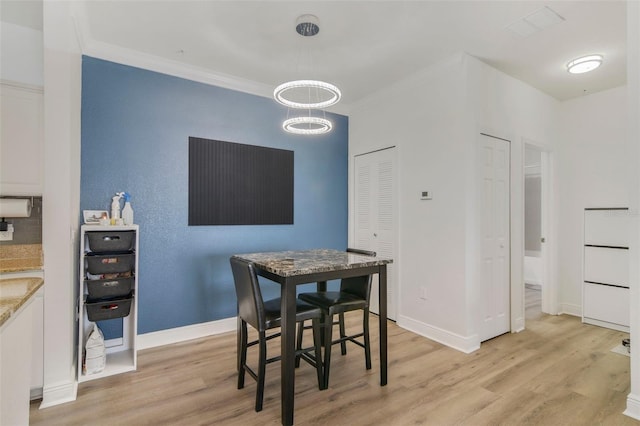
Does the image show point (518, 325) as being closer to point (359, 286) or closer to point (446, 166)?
point (446, 166)

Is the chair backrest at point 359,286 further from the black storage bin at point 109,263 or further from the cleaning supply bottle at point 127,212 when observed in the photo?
the cleaning supply bottle at point 127,212

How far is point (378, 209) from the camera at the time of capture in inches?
162

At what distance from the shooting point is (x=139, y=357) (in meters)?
2.92

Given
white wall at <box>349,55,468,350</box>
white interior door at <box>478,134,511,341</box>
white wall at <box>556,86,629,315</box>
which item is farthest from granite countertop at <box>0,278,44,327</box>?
white wall at <box>556,86,629,315</box>

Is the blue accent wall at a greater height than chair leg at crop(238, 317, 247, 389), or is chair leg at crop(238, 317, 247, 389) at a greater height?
the blue accent wall

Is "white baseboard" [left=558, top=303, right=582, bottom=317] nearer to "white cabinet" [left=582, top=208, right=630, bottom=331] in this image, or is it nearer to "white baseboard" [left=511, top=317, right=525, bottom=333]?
"white cabinet" [left=582, top=208, right=630, bottom=331]

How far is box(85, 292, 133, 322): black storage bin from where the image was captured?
2.50 meters

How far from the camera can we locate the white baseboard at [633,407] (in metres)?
2.06

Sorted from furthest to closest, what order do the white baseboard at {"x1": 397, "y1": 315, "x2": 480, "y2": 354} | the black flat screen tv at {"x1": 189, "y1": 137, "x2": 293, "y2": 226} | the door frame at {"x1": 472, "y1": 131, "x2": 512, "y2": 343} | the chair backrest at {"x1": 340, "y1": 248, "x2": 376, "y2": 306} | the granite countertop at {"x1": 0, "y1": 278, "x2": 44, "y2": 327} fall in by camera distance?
the black flat screen tv at {"x1": 189, "y1": 137, "x2": 293, "y2": 226} → the door frame at {"x1": 472, "y1": 131, "x2": 512, "y2": 343} → the white baseboard at {"x1": 397, "y1": 315, "x2": 480, "y2": 354} → the chair backrest at {"x1": 340, "y1": 248, "x2": 376, "y2": 306} → the granite countertop at {"x1": 0, "y1": 278, "x2": 44, "y2": 327}

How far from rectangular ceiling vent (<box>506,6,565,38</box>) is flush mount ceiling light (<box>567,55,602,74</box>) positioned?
3.01ft

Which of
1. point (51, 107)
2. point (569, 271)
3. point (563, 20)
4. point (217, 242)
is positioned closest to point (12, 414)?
point (51, 107)

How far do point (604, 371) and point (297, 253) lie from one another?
9.07 feet

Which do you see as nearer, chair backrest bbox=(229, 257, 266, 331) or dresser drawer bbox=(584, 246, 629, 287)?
chair backrest bbox=(229, 257, 266, 331)

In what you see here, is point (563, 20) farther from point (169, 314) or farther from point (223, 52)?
point (169, 314)
